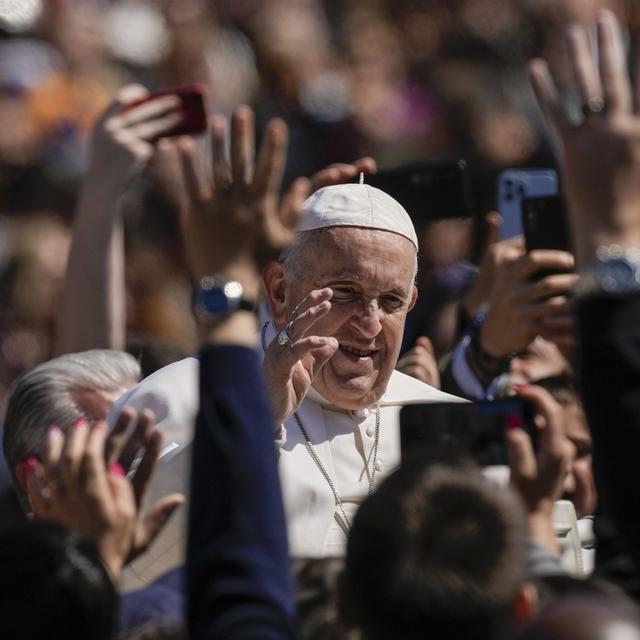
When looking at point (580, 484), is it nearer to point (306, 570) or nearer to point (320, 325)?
point (320, 325)

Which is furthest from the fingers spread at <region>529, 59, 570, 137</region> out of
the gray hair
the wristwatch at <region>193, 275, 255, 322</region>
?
the gray hair

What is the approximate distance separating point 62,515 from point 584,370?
110 centimetres

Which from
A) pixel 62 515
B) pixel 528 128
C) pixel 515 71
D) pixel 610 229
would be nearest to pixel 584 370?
pixel 610 229

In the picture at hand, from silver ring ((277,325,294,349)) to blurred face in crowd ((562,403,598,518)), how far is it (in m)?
0.78

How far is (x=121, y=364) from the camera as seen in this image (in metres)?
4.70

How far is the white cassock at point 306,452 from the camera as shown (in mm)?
4246

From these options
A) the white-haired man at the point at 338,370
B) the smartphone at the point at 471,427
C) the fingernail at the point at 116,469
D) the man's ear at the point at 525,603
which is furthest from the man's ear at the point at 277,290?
the man's ear at the point at 525,603

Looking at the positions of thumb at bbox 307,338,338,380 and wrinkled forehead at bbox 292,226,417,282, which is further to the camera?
wrinkled forehead at bbox 292,226,417,282

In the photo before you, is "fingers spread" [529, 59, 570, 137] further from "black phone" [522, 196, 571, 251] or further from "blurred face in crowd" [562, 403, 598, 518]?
"black phone" [522, 196, 571, 251]

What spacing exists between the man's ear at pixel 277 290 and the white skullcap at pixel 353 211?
149 millimetres

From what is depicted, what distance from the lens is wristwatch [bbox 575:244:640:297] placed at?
2.62m

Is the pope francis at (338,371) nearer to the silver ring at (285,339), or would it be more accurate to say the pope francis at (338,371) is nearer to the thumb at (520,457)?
the silver ring at (285,339)

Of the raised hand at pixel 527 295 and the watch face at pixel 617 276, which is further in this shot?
the raised hand at pixel 527 295

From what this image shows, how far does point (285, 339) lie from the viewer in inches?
162
